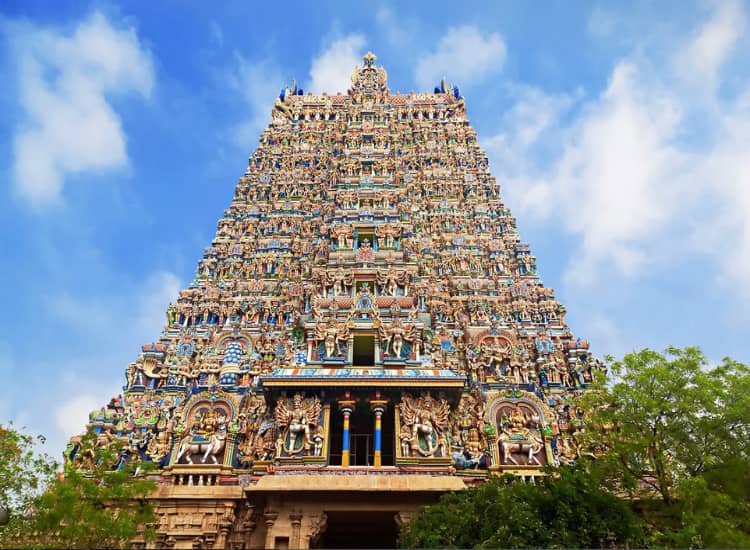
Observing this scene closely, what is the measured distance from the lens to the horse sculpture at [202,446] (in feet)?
64.3

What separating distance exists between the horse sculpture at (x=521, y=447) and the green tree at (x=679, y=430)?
270cm

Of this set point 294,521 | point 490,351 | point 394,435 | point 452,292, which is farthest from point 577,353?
point 294,521

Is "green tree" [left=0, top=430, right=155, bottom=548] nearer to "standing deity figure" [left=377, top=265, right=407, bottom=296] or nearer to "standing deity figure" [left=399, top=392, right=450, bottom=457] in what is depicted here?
"standing deity figure" [left=399, top=392, right=450, bottom=457]

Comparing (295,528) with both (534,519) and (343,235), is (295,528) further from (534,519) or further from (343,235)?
(343,235)

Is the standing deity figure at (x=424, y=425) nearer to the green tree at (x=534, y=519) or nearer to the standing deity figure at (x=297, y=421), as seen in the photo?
the standing deity figure at (x=297, y=421)

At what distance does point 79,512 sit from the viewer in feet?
46.8

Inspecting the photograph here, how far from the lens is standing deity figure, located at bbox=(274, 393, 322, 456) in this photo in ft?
61.0

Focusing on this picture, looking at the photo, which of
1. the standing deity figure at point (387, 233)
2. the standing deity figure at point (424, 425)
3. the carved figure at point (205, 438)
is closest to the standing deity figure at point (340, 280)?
the standing deity figure at point (387, 233)

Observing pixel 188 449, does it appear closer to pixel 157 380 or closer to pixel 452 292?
pixel 157 380

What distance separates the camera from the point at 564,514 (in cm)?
1269

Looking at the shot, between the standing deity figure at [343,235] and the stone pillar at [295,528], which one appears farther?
the standing deity figure at [343,235]

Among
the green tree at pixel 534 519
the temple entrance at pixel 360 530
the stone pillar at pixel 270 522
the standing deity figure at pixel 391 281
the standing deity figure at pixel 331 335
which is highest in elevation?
the standing deity figure at pixel 391 281

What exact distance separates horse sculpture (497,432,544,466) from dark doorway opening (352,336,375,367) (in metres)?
5.94

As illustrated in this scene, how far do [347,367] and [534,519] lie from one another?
9.84 m
